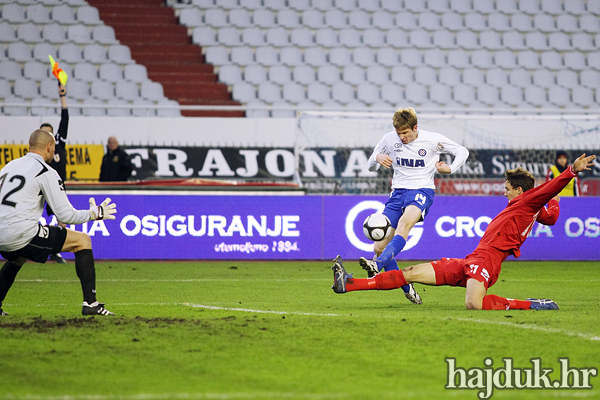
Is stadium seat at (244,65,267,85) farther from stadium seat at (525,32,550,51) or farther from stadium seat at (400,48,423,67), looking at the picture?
stadium seat at (525,32,550,51)

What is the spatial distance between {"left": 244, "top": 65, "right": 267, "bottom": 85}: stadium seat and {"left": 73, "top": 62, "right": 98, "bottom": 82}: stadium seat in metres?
3.69

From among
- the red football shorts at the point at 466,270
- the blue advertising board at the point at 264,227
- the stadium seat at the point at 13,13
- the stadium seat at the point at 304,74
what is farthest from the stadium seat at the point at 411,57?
the red football shorts at the point at 466,270

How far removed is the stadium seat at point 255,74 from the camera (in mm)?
18500

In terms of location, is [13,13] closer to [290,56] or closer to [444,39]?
[290,56]

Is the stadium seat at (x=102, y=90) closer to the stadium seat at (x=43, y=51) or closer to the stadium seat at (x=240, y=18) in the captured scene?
the stadium seat at (x=43, y=51)

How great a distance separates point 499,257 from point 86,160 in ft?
33.3

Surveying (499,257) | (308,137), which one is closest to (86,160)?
(308,137)

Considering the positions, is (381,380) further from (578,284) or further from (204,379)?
(578,284)

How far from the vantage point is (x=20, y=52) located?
18016 millimetres

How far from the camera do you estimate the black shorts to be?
5.70 meters

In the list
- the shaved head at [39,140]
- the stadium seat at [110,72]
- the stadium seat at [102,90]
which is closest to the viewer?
the shaved head at [39,140]

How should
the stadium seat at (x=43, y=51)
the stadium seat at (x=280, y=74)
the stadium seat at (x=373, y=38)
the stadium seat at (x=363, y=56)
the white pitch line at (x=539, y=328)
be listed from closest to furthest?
the white pitch line at (x=539, y=328), the stadium seat at (x=43, y=51), the stadium seat at (x=280, y=74), the stadium seat at (x=363, y=56), the stadium seat at (x=373, y=38)

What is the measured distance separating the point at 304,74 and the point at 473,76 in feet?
14.6

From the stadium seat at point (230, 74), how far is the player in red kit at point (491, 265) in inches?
505
